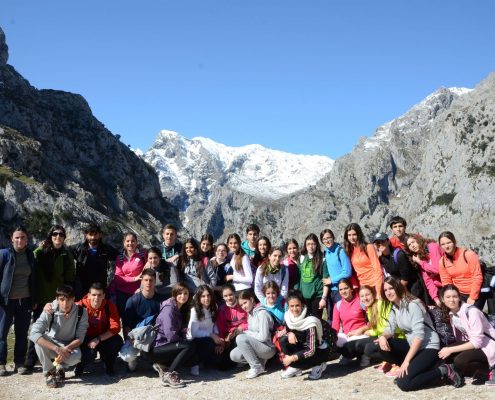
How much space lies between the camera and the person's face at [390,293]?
9.41 m

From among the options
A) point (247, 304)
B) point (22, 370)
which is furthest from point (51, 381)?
point (247, 304)

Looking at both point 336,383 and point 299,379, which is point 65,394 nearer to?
point 299,379

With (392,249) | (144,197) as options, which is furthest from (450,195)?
(392,249)

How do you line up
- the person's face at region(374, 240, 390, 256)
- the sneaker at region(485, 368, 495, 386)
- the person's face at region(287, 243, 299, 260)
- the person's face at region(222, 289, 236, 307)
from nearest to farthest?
the sneaker at region(485, 368, 495, 386) < the person's face at region(222, 289, 236, 307) < the person's face at region(374, 240, 390, 256) < the person's face at region(287, 243, 299, 260)

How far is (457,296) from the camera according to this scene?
9055 millimetres

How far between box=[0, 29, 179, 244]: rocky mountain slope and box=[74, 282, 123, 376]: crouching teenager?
89609 millimetres

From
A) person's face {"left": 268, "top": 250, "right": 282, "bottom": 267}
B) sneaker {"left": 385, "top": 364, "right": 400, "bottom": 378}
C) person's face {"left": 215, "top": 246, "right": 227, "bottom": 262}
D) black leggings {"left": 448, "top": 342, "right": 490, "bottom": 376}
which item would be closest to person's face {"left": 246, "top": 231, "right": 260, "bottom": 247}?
person's face {"left": 215, "top": 246, "right": 227, "bottom": 262}

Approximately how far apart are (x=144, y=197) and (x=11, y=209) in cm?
5859

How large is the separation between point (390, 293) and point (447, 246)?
216 cm

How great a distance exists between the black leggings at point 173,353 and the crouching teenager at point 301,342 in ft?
6.98

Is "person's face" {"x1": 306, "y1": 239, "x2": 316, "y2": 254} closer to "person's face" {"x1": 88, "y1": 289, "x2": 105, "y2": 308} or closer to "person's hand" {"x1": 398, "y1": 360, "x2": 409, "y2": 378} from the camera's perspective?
"person's hand" {"x1": 398, "y1": 360, "x2": 409, "y2": 378}

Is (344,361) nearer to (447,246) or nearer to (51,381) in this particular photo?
(447,246)

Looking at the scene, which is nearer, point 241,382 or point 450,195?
point 241,382

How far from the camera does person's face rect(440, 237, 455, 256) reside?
10.5 metres
